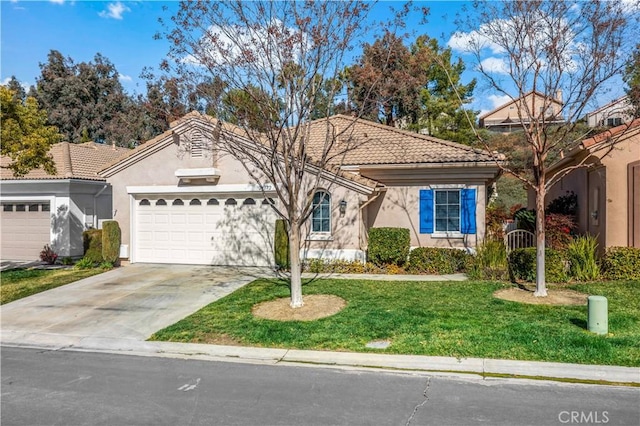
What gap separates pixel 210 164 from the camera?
15328mm

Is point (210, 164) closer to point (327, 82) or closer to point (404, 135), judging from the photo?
point (327, 82)

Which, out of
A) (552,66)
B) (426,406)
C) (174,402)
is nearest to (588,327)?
(426,406)

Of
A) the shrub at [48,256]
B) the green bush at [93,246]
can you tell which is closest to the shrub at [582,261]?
the green bush at [93,246]

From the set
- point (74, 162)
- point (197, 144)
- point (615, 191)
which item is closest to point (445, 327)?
point (615, 191)

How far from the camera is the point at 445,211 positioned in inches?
595

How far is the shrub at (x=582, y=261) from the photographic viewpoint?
38.9 ft

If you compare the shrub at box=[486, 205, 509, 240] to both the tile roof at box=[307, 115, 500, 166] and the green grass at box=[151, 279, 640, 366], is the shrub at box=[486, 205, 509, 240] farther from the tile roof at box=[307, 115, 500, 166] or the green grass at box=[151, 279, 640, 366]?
the green grass at box=[151, 279, 640, 366]

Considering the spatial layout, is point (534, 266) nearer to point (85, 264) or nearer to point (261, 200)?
point (261, 200)

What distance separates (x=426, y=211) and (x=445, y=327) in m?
7.24

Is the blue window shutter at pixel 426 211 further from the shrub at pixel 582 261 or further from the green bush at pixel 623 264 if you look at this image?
the green bush at pixel 623 264

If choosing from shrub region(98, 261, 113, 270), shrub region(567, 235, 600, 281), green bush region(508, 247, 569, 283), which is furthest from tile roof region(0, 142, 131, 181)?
shrub region(567, 235, 600, 281)

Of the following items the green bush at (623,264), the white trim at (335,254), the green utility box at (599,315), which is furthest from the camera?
the white trim at (335,254)

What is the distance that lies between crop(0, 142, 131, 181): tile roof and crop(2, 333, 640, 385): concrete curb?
9.39 meters

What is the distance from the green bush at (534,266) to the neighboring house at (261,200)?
8.22 ft
